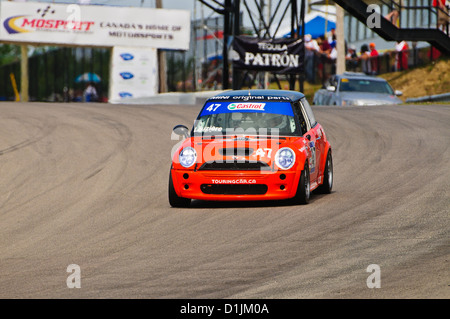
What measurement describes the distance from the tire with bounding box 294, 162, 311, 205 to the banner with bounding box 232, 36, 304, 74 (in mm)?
17287

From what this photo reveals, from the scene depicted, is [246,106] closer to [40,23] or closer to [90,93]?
[40,23]

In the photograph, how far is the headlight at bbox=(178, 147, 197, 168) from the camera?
1038cm

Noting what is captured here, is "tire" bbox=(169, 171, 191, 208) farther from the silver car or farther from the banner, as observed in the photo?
the banner

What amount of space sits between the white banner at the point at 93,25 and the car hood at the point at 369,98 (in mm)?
12521

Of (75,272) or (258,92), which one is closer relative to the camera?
(75,272)

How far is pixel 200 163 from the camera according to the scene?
10328 millimetres

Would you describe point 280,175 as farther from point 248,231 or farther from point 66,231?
point 66,231

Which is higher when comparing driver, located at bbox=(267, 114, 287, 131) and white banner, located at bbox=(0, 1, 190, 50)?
white banner, located at bbox=(0, 1, 190, 50)

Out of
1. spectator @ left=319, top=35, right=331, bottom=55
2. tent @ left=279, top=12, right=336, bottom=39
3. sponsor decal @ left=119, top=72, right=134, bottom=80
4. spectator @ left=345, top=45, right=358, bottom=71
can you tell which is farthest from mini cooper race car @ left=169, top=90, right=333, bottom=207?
tent @ left=279, top=12, right=336, bottom=39

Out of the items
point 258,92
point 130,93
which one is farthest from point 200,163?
point 130,93

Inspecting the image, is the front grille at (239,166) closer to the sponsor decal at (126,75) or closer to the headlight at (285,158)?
the headlight at (285,158)

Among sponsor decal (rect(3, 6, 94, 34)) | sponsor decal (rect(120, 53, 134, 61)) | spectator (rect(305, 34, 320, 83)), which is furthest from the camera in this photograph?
spectator (rect(305, 34, 320, 83))

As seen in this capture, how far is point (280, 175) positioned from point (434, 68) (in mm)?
25855

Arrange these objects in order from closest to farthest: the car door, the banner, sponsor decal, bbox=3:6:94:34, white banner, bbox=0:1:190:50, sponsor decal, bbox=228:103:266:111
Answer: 1. the car door
2. sponsor decal, bbox=228:103:266:111
3. the banner
4. sponsor decal, bbox=3:6:94:34
5. white banner, bbox=0:1:190:50
